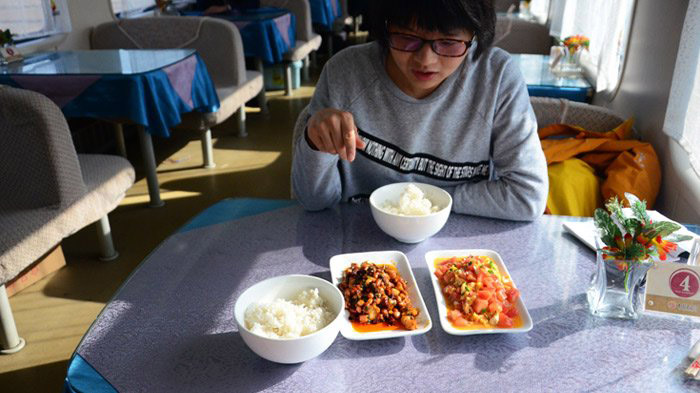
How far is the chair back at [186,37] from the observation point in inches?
150

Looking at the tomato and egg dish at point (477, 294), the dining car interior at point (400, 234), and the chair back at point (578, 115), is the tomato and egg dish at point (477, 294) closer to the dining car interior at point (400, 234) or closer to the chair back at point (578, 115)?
the dining car interior at point (400, 234)

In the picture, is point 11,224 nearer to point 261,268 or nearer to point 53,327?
point 53,327

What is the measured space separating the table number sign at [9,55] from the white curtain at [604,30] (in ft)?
9.98

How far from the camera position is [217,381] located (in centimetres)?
75

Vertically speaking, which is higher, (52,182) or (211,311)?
(211,311)

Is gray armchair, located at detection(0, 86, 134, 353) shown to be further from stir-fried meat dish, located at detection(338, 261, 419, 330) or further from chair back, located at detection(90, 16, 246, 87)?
chair back, located at detection(90, 16, 246, 87)

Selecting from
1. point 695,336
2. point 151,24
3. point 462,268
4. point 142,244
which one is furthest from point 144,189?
point 695,336

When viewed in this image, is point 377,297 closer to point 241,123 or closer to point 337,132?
point 337,132

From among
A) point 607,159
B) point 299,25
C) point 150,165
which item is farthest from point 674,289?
point 299,25

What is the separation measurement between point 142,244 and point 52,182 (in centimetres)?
78

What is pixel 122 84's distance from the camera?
2.55m

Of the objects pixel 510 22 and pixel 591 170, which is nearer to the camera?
pixel 591 170

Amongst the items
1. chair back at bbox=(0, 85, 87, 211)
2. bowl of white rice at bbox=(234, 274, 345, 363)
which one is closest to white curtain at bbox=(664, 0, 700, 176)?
bowl of white rice at bbox=(234, 274, 345, 363)

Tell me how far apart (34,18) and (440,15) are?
10.4ft
